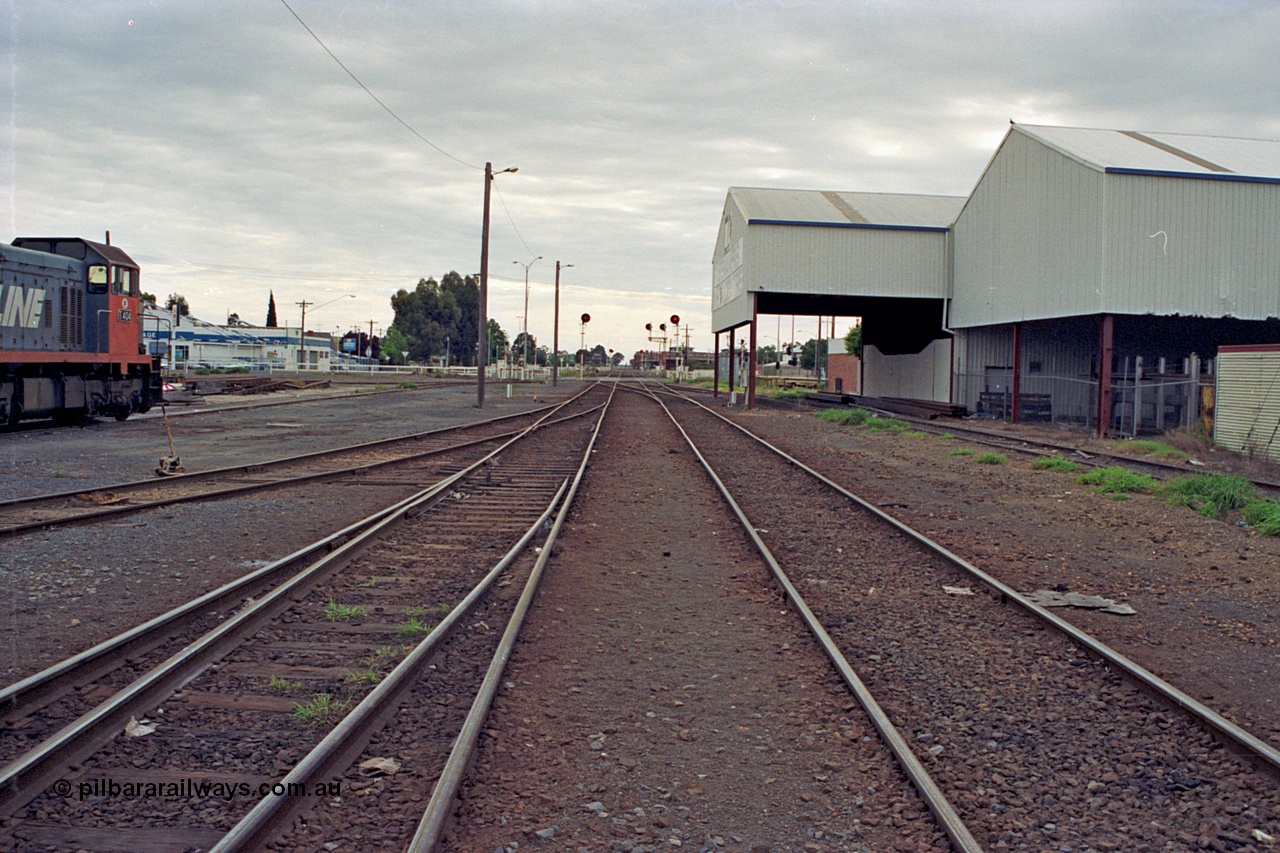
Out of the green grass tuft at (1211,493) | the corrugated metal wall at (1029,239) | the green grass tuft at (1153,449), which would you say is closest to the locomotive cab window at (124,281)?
the green grass tuft at (1211,493)

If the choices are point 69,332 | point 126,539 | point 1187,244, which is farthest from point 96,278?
point 1187,244

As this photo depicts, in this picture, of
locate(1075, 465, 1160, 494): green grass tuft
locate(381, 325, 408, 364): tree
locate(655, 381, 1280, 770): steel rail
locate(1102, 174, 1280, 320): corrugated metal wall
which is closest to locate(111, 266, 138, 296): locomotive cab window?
locate(655, 381, 1280, 770): steel rail

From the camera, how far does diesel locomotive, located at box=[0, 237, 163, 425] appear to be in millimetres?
20422

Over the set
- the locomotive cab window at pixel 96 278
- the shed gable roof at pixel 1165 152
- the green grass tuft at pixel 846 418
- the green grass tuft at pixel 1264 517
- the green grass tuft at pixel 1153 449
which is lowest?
the green grass tuft at pixel 1264 517

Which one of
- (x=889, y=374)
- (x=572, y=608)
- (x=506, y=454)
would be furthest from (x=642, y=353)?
(x=572, y=608)

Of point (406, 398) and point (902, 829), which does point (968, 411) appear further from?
point (902, 829)

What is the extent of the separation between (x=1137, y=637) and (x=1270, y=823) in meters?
3.08

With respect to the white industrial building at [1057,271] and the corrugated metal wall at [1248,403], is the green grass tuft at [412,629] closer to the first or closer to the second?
the corrugated metal wall at [1248,403]

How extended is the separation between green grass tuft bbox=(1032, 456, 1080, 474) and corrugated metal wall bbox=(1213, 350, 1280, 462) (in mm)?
4148

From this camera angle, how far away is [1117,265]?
24.2 meters

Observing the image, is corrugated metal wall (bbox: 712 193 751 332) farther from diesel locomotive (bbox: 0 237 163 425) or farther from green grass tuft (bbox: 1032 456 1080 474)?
diesel locomotive (bbox: 0 237 163 425)

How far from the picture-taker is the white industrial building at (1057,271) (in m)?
24.3

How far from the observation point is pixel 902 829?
387cm

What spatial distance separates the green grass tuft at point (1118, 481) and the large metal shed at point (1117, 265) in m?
8.94
